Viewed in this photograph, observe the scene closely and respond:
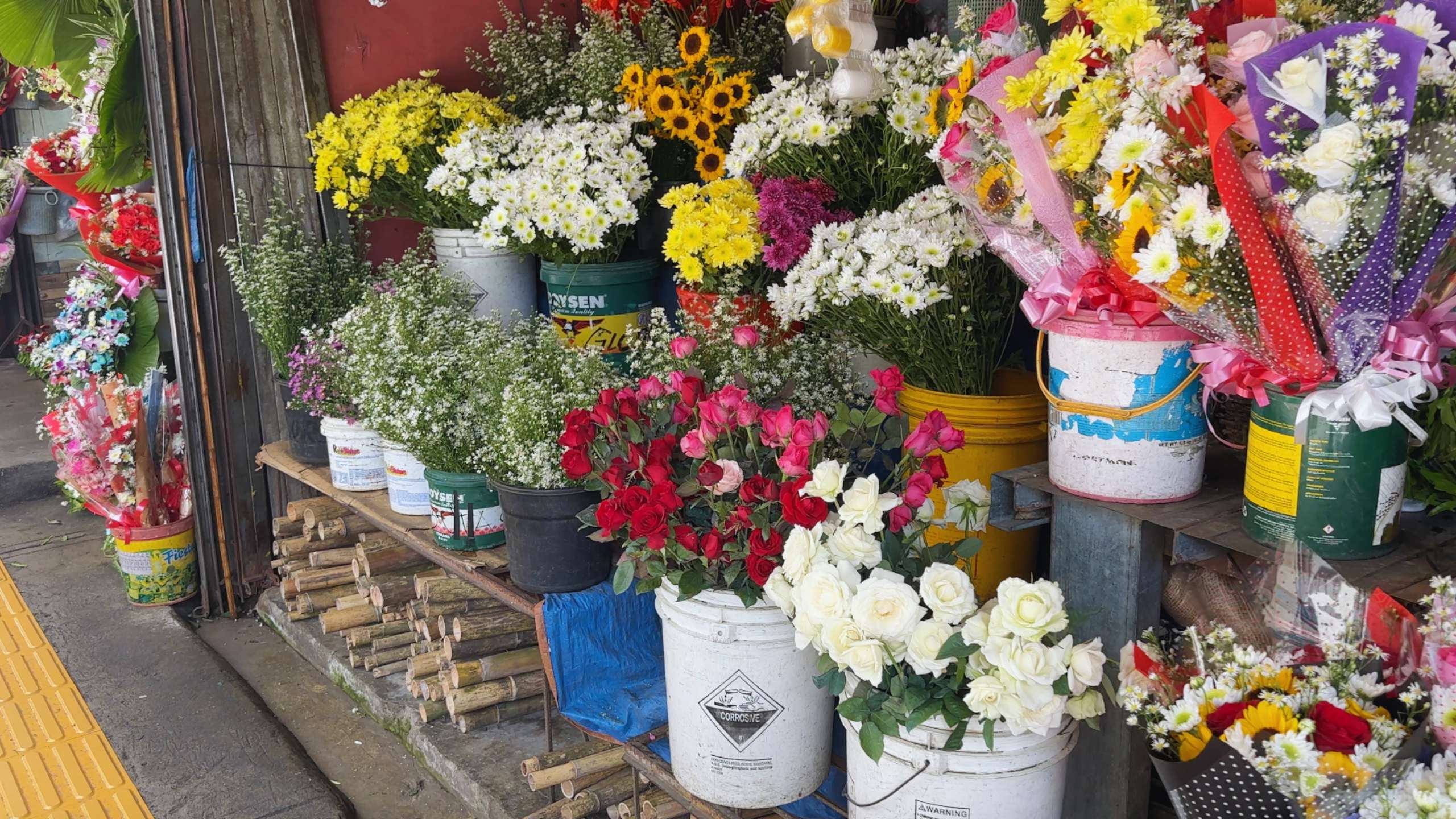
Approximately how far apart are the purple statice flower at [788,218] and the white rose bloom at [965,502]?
0.69 m

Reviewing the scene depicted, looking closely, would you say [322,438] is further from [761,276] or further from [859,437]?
[859,437]

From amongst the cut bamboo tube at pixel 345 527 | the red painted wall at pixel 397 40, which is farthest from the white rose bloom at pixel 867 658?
the red painted wall at pixel 397 40

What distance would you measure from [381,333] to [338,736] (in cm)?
A: 124

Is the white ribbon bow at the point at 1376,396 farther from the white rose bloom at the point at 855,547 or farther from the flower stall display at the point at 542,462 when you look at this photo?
the flower stall display at the point at 542,462

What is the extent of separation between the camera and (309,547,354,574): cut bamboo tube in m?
3.78

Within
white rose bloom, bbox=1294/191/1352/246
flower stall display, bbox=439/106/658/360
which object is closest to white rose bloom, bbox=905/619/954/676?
white rose bloom, bbox=1294/191/1352/246

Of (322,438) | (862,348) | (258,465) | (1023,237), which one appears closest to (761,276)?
(862,348)

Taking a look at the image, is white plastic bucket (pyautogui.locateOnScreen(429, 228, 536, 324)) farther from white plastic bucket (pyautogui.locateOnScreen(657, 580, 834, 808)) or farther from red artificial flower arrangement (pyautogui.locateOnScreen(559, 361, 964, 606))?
white plastic bucket (pyautogui.locateOnScreen(657, 580, 834, 808))

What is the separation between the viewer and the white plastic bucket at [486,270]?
10.3 feet

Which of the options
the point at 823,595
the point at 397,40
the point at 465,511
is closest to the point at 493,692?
the point at 465,511

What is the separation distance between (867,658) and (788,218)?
3.53ft

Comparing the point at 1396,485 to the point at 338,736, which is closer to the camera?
the point at 1396,485

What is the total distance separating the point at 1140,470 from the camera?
158cm

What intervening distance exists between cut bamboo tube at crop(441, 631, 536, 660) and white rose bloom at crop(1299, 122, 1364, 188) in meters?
2.36
